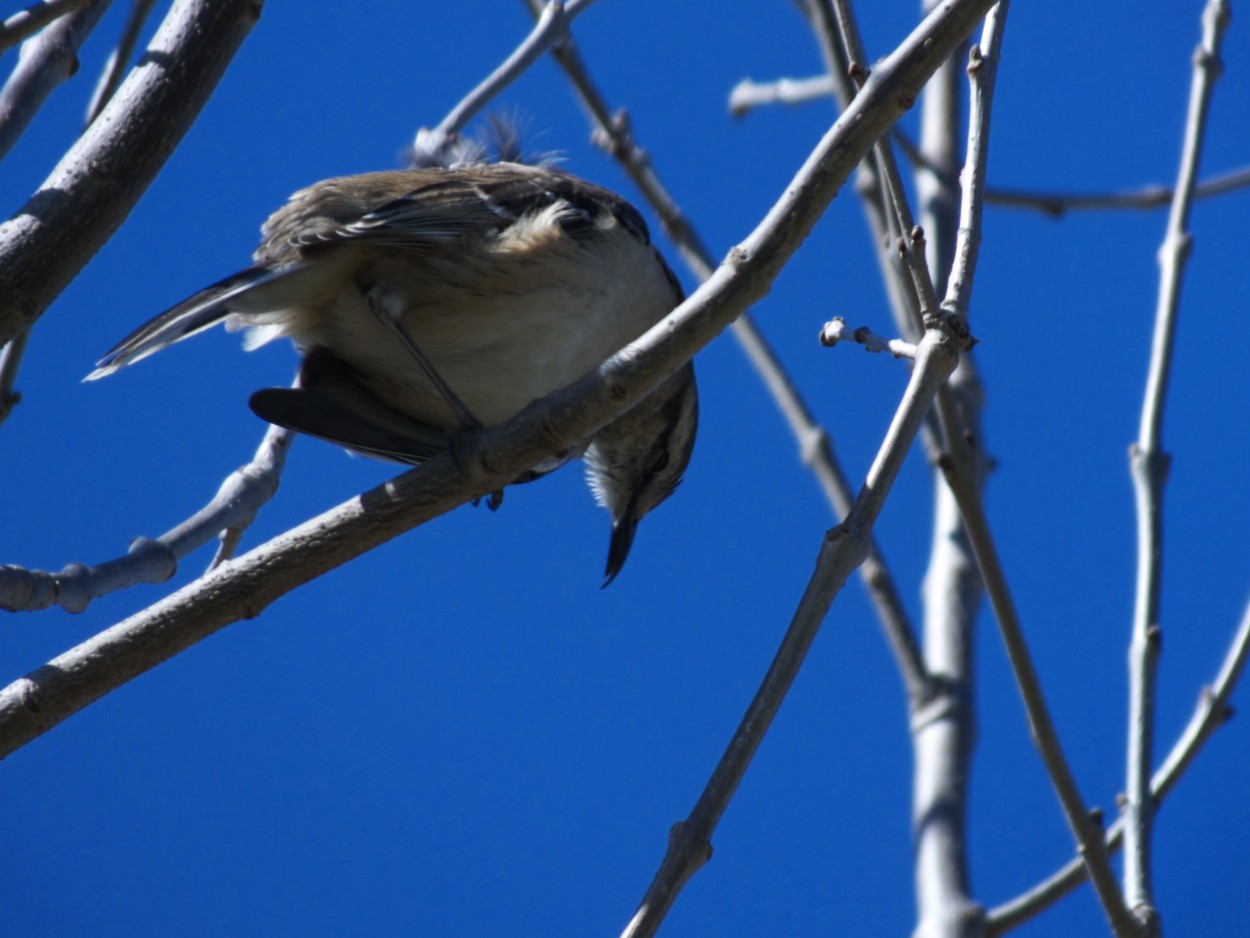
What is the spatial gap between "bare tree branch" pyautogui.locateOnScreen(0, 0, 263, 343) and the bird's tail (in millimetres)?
656

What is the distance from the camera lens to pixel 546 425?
8.20ft

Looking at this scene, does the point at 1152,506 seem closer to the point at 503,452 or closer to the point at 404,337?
the point at 503,452

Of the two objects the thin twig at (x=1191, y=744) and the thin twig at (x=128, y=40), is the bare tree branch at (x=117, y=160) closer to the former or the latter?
the thin twig at (x=128, y=40)

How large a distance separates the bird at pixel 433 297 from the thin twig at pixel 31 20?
945 millimetres

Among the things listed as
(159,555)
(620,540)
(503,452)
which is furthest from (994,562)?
(620,540)

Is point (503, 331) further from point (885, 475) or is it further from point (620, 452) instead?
point (885, 475)

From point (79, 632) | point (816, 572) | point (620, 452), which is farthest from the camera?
point (79, 632)

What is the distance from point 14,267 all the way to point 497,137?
283 cm

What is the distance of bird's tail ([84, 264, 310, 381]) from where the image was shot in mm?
3178

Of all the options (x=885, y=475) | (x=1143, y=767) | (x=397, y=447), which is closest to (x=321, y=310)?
(x=397, y=447)

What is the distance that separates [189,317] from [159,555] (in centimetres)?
61

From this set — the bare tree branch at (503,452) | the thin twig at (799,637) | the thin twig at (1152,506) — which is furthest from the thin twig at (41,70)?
the thin twig at (1152,506)

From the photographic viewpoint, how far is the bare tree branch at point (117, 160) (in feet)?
7.95

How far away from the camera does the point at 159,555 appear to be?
2945 mm
